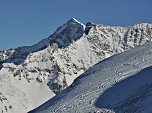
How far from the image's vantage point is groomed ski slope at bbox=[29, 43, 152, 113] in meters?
42.5

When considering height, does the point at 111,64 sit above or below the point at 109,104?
above

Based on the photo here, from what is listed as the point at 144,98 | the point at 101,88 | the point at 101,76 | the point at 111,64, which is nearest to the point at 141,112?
the point at 144,98

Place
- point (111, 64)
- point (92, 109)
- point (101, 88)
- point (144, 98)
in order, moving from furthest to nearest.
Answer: point (111, 64), point (101, 88), point (92, 109), point (144, 98)

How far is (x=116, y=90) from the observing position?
160 ft

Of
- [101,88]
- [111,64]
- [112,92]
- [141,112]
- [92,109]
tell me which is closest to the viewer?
[141,112]

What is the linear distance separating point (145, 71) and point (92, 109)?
→ 867cm

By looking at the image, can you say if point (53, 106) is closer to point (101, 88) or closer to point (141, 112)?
point (101, 88)

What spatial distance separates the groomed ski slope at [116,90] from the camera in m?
42.5

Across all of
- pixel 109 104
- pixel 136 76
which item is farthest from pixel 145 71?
pixel 109 104

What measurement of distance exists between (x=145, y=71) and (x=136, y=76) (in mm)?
925

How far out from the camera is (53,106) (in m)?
53.3

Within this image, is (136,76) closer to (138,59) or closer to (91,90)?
(91,90)

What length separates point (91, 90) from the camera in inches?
2094

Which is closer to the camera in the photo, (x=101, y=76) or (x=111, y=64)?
(x=101, y=76)
